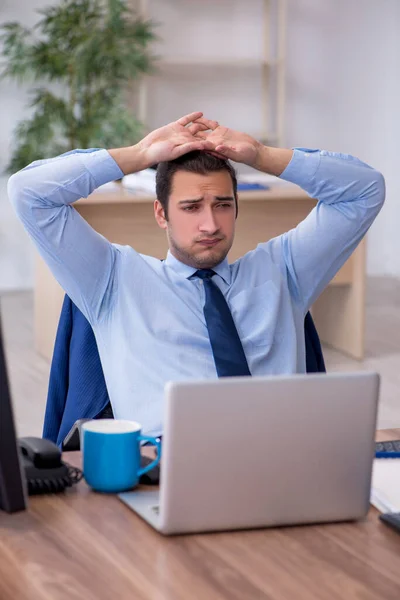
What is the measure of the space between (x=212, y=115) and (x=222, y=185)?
4.70 m

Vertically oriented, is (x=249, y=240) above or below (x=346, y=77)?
below

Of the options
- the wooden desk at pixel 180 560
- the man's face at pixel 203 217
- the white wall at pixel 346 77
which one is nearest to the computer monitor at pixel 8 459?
the wooden desk at pixel 180 560

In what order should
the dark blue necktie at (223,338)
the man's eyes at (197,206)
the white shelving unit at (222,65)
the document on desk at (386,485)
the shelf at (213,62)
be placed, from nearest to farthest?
the document on desk at (386,485), the dark blue necktie at (223,338), the man's eyes at (197,206), the shelf at (213,62), the white shelving unit at (222,65)

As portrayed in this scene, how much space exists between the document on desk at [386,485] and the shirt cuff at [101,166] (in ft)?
2.94

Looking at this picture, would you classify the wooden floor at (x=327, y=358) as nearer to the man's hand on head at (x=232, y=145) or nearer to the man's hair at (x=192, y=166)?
the man's hair at (x=192, y=166)

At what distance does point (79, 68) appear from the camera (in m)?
5.84

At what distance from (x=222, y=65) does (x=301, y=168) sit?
4658 millimetres

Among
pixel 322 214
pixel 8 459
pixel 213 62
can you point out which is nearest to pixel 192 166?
pixel 322 214

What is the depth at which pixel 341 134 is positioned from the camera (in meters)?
7.09

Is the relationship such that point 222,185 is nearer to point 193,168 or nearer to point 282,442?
point 193,168

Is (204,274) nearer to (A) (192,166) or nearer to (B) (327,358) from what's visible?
(A) (192,166)

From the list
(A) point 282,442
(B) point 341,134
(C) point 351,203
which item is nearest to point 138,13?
(B) point 341,134

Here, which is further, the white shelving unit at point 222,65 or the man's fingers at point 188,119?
the white shelving unit at point 222,65

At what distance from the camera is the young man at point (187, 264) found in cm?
220
